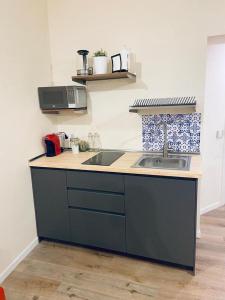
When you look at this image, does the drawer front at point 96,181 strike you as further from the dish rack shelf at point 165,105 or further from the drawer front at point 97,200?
the dish rack shelf at point 165,105

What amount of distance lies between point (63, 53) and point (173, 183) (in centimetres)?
185

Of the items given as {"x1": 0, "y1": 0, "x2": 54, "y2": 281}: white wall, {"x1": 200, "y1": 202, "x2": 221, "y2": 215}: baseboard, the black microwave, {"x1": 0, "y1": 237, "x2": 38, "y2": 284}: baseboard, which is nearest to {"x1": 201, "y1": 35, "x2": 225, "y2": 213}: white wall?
{"x1": 200, "y1": 202, "x2": 221, "y2": 215}: baseboard

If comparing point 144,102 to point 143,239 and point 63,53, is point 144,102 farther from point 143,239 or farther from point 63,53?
point 143,239

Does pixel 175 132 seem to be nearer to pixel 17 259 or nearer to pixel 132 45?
pixel 132 45

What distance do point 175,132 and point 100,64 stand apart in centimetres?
101

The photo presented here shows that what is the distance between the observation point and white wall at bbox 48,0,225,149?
217cm

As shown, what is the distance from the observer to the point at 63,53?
8.58 ft

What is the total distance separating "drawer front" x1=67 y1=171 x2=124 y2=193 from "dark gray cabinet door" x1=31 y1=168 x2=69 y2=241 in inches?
4.1

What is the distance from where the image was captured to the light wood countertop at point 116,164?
1.83 metres

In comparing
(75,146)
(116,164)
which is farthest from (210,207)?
(75,146)

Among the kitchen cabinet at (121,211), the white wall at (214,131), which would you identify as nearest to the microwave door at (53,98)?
the kitchen cabinet at (121,211)

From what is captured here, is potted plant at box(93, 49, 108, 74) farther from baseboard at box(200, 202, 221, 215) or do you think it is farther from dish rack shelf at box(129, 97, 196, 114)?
baseboard at box(200, 202, 221, 215)

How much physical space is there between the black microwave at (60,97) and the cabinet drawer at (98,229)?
1.05m

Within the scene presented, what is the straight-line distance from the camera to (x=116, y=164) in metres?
2.11
